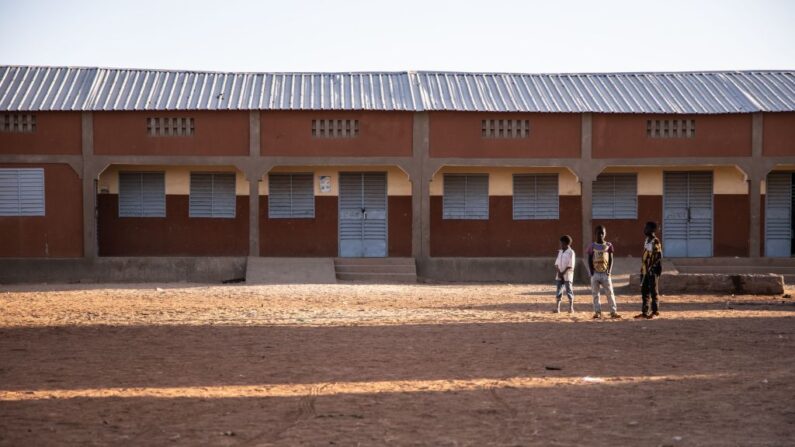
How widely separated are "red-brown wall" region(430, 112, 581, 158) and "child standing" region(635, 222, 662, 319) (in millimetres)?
10083

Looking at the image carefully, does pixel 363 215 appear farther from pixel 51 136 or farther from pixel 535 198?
pixel 51 136

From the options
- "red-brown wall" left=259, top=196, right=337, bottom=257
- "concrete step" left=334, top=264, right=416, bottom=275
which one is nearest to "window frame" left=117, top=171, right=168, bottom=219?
"red-brown wall" left=259, top=196, right=337, bottom=257

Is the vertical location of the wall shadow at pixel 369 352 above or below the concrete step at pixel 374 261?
below

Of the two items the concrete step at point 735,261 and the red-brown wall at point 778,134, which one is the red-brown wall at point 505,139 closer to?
the concrete step at point 735,261

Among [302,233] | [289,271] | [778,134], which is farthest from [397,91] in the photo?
[778,134]

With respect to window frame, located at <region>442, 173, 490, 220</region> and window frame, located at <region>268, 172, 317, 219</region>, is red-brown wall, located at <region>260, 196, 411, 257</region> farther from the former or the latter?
window frame, located at <region>442, 173, 490, 220</region>

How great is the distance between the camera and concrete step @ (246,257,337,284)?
21375 mm

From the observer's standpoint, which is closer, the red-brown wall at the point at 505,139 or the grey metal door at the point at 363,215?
the red-brown wall at the point at 505,139

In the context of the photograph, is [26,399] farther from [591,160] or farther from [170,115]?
[591,160]

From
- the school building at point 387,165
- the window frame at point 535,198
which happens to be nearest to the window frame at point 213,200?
the school building at point 387,165

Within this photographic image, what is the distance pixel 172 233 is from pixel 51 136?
386 centimetres

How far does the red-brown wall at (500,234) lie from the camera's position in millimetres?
24312

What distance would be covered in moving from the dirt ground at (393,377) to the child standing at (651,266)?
28 cm

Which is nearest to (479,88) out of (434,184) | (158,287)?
(434,184)
